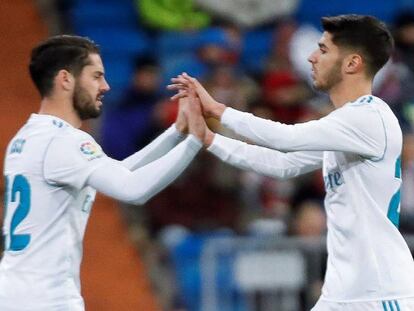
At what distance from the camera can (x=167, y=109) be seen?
35.4 feet

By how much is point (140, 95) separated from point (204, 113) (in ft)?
14.1

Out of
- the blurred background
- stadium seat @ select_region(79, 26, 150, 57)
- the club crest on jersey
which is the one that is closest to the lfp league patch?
the club crest on jersey

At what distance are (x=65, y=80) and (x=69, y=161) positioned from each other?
16.4 inches

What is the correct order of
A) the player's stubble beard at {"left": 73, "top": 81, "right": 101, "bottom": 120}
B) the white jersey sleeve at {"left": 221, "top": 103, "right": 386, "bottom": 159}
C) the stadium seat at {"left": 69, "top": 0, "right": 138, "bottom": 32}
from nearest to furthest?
1. the white jersey sleeve at {"left": 221, "top": 103, "right": 386, "bottom": 159}
2. the player's stubble beard at {"left": 73, "top": 81, "right": 101, "bottom": 120}
3. the stadium seat at {"left": 69, "top": 0, "right": 138, "bottom": 32}

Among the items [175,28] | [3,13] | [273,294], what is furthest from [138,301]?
[3,13]

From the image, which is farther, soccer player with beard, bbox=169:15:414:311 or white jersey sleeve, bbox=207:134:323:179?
white jersey sleeve, bbox=207:134:323:179

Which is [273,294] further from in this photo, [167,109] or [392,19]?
[392,19]

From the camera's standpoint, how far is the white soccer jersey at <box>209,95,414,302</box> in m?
6.47

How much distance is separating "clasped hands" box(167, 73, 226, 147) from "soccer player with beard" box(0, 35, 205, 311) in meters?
0.25

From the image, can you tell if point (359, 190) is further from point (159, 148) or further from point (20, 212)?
point (20, 212)

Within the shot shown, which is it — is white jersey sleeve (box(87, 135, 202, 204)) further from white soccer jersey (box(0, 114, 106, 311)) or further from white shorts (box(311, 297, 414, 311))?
white shorts (box(311, 297, 414, 311))

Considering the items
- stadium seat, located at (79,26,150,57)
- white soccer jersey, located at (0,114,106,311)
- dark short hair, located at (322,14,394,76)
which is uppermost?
stadium seat, located at (79,26,150,57)

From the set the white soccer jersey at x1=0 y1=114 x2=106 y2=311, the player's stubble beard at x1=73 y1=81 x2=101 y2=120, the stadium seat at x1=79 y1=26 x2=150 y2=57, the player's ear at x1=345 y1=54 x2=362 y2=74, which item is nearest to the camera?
the white soccer jersey at x1=0 y1=114 x2=106 y2=311

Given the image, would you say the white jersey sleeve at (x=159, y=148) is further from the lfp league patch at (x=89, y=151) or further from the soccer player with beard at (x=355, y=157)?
the lfp league patch at (x=89, y=151)
